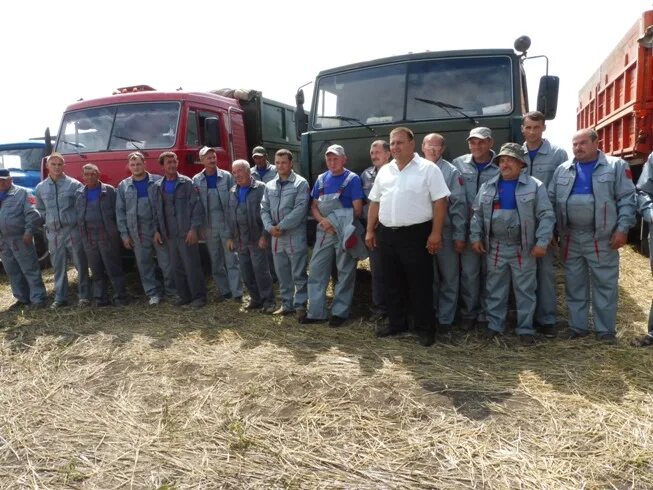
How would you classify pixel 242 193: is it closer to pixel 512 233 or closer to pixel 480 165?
pixel 480 165

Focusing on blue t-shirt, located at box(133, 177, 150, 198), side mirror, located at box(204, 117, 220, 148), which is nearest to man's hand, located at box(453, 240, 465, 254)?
blue t-shirt, located at box(133, 177, 150, 198)

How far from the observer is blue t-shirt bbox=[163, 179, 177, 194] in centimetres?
566

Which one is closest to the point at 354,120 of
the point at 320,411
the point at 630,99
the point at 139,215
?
the point at 139,215

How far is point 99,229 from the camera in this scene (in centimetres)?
590

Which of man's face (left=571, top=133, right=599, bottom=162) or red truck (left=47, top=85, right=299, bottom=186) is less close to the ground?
red truck (left=47, top=85, right=299, bottom=186)

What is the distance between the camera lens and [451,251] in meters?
4.58

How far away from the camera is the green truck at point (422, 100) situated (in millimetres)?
4973

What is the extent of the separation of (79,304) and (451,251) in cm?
452

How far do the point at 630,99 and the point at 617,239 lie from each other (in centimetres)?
404

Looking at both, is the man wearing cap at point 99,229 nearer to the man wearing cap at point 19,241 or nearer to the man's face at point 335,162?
the man wearing cap at point 19,241

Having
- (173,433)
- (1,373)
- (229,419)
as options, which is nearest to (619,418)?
(229,419)

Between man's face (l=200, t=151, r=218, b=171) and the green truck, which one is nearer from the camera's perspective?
the green truck

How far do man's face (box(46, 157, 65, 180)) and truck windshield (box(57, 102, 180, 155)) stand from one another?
0.89 meters

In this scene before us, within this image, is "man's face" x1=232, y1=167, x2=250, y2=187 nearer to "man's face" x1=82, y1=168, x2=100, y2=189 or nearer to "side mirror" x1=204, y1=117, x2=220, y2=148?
"side mirror" x1=204, y1=117, x2=220, y2=148
